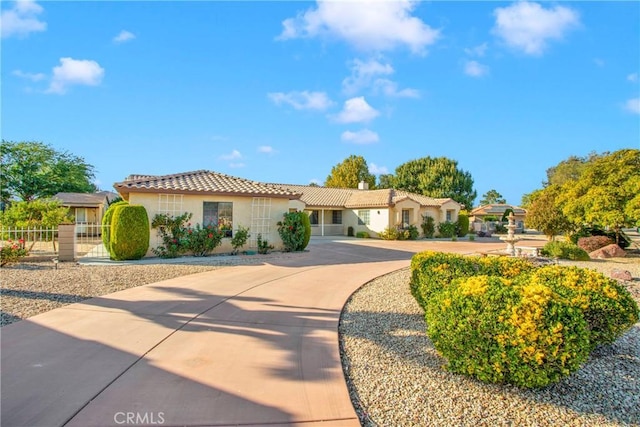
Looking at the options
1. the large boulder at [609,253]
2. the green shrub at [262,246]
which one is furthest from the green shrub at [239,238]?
the large boulder at [609,253]

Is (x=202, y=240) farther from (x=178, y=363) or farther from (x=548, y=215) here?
(x=548, y=215)

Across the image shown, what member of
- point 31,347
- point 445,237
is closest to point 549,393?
point 31,347

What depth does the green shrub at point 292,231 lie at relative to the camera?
17.1 meters

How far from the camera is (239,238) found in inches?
635

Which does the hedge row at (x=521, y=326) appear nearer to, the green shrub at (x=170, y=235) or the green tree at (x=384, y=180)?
the green shrub at (x=170, y=235)

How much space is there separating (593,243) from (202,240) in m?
19.5

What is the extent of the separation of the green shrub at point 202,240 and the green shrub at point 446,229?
2194 cm

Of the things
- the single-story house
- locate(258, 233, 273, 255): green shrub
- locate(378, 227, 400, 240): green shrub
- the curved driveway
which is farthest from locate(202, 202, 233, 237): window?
locate(378, 227, 400, 240): green shrub

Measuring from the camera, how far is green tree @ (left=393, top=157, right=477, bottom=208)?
4434 centimetres

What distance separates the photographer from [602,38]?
38.7 feet

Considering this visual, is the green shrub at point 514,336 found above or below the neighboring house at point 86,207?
below

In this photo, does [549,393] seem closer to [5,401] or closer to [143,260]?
[5,401]

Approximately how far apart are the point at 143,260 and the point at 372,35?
39.2 feet

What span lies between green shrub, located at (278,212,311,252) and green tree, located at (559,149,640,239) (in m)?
Answer: 13.4
